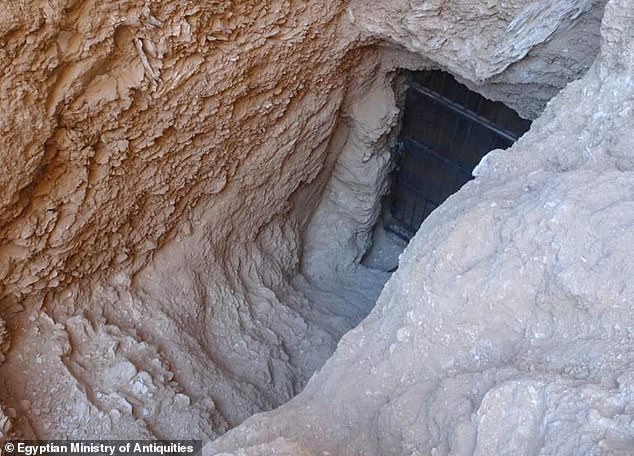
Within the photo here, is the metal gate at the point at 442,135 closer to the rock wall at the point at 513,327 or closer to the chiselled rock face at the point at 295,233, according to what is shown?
the chiselled rock face at the point at 295,233

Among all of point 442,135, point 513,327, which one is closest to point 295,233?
point 442,135

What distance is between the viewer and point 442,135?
125 inches

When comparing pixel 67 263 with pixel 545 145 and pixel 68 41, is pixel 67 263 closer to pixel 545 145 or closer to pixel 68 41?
pixel 68 41

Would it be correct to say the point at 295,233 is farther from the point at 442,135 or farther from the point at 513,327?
the point at 513,327

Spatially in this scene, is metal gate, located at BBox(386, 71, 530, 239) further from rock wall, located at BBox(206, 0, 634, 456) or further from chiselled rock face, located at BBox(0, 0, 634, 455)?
rock wall, located at BBox(206, 0, 634, 456)

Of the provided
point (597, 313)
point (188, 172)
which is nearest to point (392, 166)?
point (188, 172)

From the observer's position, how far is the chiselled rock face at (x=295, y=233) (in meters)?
1.23

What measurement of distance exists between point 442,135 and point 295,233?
923mm

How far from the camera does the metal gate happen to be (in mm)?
2938

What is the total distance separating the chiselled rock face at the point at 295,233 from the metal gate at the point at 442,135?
15 cm

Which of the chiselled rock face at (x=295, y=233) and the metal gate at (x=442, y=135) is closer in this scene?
the chiselled rock face at (x=295, y=233)

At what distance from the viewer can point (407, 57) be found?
2779mm

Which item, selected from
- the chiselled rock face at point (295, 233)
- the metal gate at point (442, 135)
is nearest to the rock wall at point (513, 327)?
the chiselled rock face at point (295, 233)

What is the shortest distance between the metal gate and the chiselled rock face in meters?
0.15
